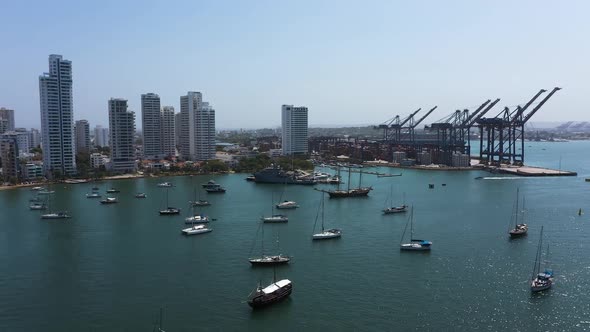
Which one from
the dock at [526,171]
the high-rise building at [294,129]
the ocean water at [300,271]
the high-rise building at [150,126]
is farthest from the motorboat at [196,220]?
the high-rise building at [294,129]

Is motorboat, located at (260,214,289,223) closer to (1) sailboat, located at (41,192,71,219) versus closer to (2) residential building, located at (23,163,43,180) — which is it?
(1) sailboat, located at (41,192,71,219)

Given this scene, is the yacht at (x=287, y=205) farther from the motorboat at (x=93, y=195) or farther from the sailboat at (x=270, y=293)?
the sailboat at (x=270, y=293)

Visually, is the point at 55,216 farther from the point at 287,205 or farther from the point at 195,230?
the point at 287,205

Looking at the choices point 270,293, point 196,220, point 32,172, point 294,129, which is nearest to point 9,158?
point 32,172

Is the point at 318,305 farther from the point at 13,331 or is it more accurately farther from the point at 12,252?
the point at 12,252

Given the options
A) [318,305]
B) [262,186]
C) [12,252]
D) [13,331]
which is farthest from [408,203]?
[13,331]

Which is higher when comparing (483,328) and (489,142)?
(489,142)
